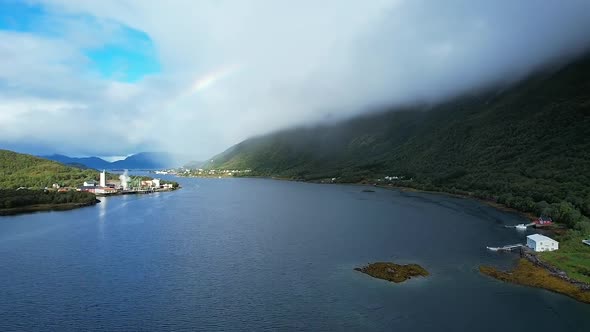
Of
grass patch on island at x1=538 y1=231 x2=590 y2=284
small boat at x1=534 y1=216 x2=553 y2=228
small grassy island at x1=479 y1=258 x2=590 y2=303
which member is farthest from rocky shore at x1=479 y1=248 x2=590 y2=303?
small boat at x1=534 y1=216 x2=553 y2=228

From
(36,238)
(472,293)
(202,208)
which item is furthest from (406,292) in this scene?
(202,208)

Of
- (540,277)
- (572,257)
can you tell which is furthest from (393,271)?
(572,257)

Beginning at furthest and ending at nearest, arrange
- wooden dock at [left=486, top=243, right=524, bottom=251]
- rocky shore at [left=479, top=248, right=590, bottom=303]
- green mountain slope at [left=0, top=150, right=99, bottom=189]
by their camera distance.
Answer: green mountain slope at [left=0, top=150, right=99, bottom=189]
wooden dock at [left=486, top=243, right=524, bottom=251]
rocky shore at [left=479, top=248, right=590, bottom=303]

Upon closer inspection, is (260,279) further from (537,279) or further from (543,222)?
(543,222)

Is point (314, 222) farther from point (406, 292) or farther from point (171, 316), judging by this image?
point (171, 316)

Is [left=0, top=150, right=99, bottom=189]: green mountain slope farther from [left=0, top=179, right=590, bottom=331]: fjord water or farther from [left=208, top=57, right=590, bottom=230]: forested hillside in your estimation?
[left=208, top=57, right=590, bottom=230]: forested hillside

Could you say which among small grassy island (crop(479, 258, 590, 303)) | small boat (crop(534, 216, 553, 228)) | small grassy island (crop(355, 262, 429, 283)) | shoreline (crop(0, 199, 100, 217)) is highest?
shoreline (crop(0, 199, 100, 217))
